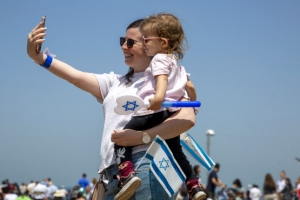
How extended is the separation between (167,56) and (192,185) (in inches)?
30.6

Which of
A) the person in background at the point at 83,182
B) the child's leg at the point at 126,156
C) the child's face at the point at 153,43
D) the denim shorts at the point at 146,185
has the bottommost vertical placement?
the person in background at the point at 83,182

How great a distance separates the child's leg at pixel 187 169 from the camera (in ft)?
10.1

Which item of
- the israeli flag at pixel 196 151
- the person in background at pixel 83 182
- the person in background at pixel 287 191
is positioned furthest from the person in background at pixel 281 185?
the israeli flag at pixel 196 151

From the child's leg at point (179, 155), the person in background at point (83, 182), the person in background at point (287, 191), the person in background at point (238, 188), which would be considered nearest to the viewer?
the child's leg at point (179, 155)

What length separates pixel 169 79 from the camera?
119 inches

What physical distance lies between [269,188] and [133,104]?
16658 millimetres

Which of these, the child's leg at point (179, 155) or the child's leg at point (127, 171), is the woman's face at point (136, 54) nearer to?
the child's leg at point (127, 171)

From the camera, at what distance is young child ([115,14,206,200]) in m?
2.89

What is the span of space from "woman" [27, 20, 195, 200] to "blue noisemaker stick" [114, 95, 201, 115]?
12 centimetres

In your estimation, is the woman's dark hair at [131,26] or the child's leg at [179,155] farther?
the woman's dark hair at [131,26]

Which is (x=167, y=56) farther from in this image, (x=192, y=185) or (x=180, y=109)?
(x=192, y=185)

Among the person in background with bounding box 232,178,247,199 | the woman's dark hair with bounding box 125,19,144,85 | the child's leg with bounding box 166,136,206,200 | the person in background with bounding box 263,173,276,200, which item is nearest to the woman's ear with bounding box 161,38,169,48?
the woman's dark hair with bounding box 125,19,144,85

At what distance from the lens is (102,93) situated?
11.0ft

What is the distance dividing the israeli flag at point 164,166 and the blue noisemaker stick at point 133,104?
19 cm
